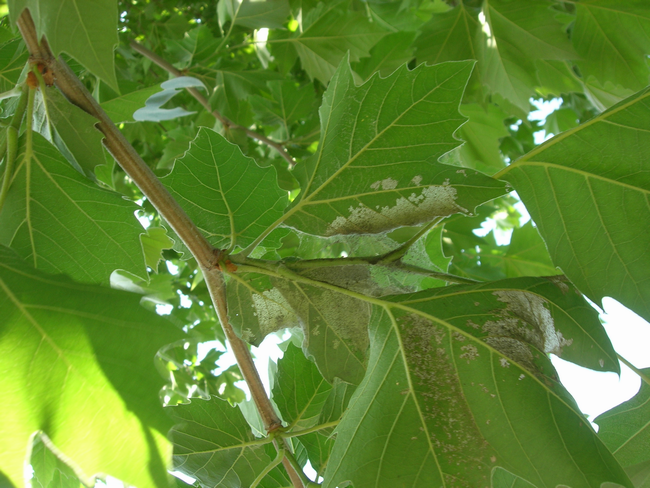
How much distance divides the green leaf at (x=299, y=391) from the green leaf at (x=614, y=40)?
1164 millimetres

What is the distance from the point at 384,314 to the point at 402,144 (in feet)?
0.70

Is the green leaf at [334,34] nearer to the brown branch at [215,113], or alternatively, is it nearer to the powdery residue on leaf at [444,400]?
the brown branch at [215,113]

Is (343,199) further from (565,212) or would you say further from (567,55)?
(567,55)

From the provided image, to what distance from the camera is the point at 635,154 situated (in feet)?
1.87

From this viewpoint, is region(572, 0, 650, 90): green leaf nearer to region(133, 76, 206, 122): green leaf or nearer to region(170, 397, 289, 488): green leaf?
region(133, 76, 206, 122): green leaf

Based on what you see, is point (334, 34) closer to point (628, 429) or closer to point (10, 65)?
point (10, 65)

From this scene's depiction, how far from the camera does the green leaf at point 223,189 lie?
0.67 m

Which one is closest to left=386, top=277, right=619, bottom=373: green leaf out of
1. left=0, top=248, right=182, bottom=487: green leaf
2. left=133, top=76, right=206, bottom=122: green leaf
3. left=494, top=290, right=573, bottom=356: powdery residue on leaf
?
left=494, top=290, right=573, bottom=356: powdery residue on leaf

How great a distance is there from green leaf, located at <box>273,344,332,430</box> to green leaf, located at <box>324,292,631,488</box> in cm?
30

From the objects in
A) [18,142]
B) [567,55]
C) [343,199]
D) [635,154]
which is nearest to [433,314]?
[343,199]

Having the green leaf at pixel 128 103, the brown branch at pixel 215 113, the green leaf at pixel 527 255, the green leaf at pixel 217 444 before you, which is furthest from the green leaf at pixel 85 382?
the green leaf at pixel 527 255

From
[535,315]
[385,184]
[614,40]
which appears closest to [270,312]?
[385,184]

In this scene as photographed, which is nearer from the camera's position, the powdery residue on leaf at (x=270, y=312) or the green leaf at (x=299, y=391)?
the powdery residue on leaf at (x=270, y=312)

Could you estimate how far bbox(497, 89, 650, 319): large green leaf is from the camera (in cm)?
57
